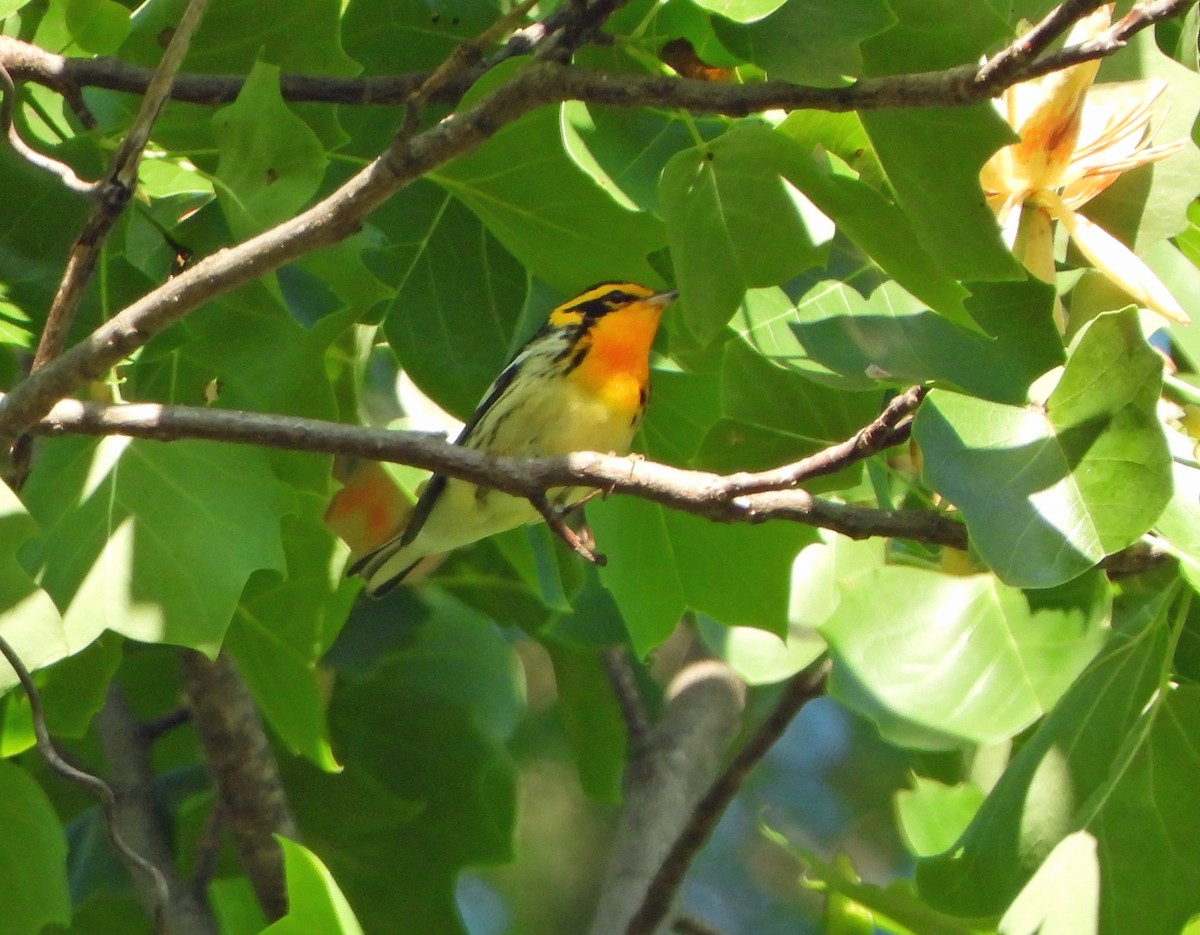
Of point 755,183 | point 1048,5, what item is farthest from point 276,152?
point 1048,5

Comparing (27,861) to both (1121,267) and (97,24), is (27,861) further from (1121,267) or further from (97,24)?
(1121,267)

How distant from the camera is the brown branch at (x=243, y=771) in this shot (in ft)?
9.29

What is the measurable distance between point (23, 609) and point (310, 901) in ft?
1.68

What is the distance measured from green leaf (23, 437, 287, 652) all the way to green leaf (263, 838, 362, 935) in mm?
312

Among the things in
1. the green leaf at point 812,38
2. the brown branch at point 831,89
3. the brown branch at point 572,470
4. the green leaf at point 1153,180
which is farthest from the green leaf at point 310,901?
the green leaf at point 1153,180

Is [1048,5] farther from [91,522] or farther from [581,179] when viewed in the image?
[91,522]

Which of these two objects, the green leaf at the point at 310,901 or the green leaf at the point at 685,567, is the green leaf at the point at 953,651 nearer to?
the green leaf at the point at 685,567

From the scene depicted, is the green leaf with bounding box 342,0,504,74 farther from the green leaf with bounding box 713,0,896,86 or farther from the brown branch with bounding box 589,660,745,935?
the brown branch with bounding box 589,660,745,935

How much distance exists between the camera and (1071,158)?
2172 mm

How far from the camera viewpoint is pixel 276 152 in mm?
1977

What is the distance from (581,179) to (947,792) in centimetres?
142

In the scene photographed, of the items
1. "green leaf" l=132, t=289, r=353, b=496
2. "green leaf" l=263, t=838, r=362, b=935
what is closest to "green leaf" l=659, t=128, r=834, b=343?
"green leaf" l=132, t=289, r=353, b=496

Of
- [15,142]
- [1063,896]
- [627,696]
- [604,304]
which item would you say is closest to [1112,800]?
[1063,896]

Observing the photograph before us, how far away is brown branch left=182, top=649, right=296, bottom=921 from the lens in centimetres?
283
